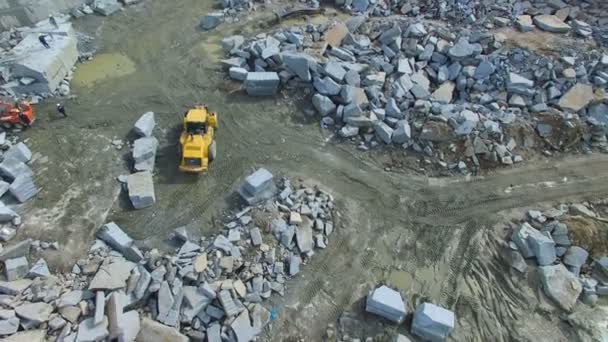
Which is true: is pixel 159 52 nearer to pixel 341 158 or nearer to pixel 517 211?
Answer: pixel 341 158

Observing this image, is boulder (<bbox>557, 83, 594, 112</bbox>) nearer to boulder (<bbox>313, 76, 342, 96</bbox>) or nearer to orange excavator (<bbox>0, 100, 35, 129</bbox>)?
boulder (<bbox>313, 76, 342, 96</bbox>)

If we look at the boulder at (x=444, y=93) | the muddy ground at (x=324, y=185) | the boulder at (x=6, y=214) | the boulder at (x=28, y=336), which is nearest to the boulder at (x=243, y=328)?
the muddy ground at (x=324, y=185)

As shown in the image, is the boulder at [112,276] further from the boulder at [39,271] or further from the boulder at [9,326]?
the boulder at [9,326]

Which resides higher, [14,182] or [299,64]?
[299,64]

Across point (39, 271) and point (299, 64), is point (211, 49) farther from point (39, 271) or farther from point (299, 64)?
point (39, 271)

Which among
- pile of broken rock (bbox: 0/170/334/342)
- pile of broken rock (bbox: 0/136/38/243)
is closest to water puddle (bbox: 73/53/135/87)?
pile of broken rock (bbox: 0/136/38/243)

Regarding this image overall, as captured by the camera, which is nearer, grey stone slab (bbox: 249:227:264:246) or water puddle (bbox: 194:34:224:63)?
grey stone slab (bbox: 249:227:264:246)

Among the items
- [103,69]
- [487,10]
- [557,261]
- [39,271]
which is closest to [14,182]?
[39,271]
